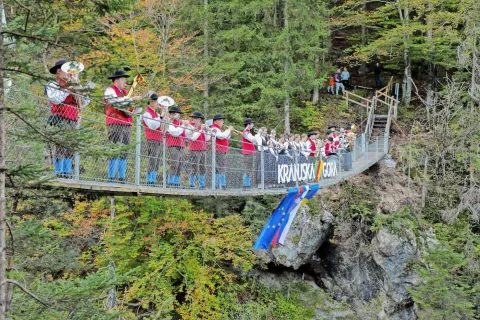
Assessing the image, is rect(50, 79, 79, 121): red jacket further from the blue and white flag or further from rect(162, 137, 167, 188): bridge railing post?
the blue and white flag

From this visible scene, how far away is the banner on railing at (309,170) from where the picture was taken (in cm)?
965

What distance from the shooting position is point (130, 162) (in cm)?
647

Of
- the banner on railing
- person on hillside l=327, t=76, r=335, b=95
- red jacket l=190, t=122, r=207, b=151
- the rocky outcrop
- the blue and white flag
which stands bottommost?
the rocky outcrop

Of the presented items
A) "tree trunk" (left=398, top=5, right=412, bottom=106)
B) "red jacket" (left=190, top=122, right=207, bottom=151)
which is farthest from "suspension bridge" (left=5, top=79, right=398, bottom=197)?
"tree trunk" (left=398, top=5, right=412, bottom=106)

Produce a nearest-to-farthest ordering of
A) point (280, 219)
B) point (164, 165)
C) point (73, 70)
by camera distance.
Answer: point (73, 70) → point (164, 165) → point (280, 219)

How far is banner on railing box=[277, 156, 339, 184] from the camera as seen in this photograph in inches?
380

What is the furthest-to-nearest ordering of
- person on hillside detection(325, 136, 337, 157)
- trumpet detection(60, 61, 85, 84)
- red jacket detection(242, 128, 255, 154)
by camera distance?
person on hillside detection(325, 136, 337, 157) < red jacket detection(242, 128, 255, 154) < trumpet detection(60, 61, 85, 84)

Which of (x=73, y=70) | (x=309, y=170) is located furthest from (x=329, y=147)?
(x=73, y=70)

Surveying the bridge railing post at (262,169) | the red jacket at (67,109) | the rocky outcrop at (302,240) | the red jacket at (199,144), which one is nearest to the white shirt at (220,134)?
the red jacket at (199,144)

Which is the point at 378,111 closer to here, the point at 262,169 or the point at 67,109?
the point at 262,169

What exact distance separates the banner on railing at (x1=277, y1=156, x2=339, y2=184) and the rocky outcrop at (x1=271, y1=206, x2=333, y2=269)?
187 centimetres

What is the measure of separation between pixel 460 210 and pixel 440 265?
8.41 ft

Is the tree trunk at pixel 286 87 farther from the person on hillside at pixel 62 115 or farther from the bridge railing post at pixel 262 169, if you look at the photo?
the person on hillside at pixel 62 115

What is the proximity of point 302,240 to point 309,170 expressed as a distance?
12.4 ft
